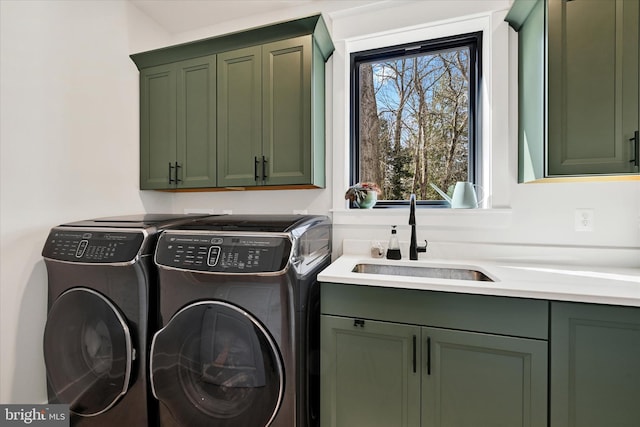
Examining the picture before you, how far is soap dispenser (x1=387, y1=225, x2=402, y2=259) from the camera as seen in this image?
1.67 meters

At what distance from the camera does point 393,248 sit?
168cm

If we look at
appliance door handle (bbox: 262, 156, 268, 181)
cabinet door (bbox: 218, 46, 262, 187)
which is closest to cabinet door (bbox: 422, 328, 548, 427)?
appliance door handle (bbox: 262, 156, 268, 181)

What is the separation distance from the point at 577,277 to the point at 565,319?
0.35 m

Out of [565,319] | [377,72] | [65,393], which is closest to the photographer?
[565,319]

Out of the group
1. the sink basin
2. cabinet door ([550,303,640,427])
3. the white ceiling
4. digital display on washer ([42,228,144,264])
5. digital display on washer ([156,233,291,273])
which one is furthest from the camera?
the white ceiling

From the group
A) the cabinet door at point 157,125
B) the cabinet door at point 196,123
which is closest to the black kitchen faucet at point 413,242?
the cabinet door at point 196,123

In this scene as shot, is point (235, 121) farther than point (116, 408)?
Yes

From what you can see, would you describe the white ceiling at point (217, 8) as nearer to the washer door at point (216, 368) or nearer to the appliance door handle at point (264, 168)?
the appliance door handle at point (264, 168)

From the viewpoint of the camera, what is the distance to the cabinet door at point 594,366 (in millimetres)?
969

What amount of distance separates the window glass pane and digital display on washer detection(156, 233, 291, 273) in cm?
109

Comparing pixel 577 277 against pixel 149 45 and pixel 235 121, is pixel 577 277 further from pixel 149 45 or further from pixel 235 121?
pixel 149 45

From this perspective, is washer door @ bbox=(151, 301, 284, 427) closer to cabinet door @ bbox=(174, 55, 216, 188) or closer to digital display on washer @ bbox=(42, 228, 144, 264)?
digital display on washer @ bbox=(42, 228, 144, 264)

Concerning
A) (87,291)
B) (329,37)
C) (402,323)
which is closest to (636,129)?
(402,323)

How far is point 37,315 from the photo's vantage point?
1551mm
